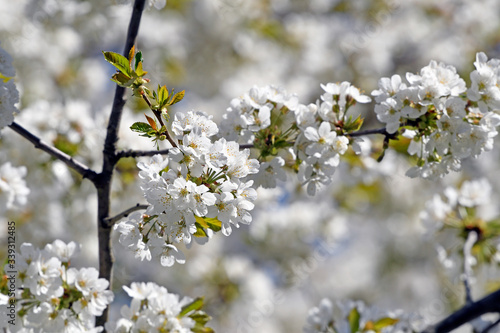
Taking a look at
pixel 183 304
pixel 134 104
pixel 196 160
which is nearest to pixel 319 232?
pixel 134 104

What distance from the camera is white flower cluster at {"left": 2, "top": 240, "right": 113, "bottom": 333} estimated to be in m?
1.49

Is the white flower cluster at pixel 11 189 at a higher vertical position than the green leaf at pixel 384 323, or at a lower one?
higher

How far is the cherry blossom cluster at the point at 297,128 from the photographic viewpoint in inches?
59.1

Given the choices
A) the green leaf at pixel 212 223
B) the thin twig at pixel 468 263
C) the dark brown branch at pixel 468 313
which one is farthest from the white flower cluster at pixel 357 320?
the green leaf at pixel 212 223

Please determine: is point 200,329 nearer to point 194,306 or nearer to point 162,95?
point 194,306

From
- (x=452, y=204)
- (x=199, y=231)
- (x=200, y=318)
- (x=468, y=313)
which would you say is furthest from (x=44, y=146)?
(x=452, y=204)

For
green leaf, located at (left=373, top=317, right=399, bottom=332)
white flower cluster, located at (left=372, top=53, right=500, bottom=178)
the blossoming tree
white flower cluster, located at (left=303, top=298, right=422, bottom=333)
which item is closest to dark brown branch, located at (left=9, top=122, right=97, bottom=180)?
the blossoming tree

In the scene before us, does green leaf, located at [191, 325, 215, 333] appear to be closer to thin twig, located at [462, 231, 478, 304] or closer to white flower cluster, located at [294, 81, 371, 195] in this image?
white flower cluster, located at [294, 81, 371, 195]

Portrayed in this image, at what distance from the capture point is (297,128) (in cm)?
157

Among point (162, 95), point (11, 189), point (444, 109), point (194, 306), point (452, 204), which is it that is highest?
point (11, 189)

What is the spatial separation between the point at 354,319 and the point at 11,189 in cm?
144

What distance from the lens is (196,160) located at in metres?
1.27

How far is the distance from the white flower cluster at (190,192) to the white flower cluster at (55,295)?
0.87 feet

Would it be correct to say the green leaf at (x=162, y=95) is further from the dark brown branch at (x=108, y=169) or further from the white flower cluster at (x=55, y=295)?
the white flower cluster at (x=55, y=295)
